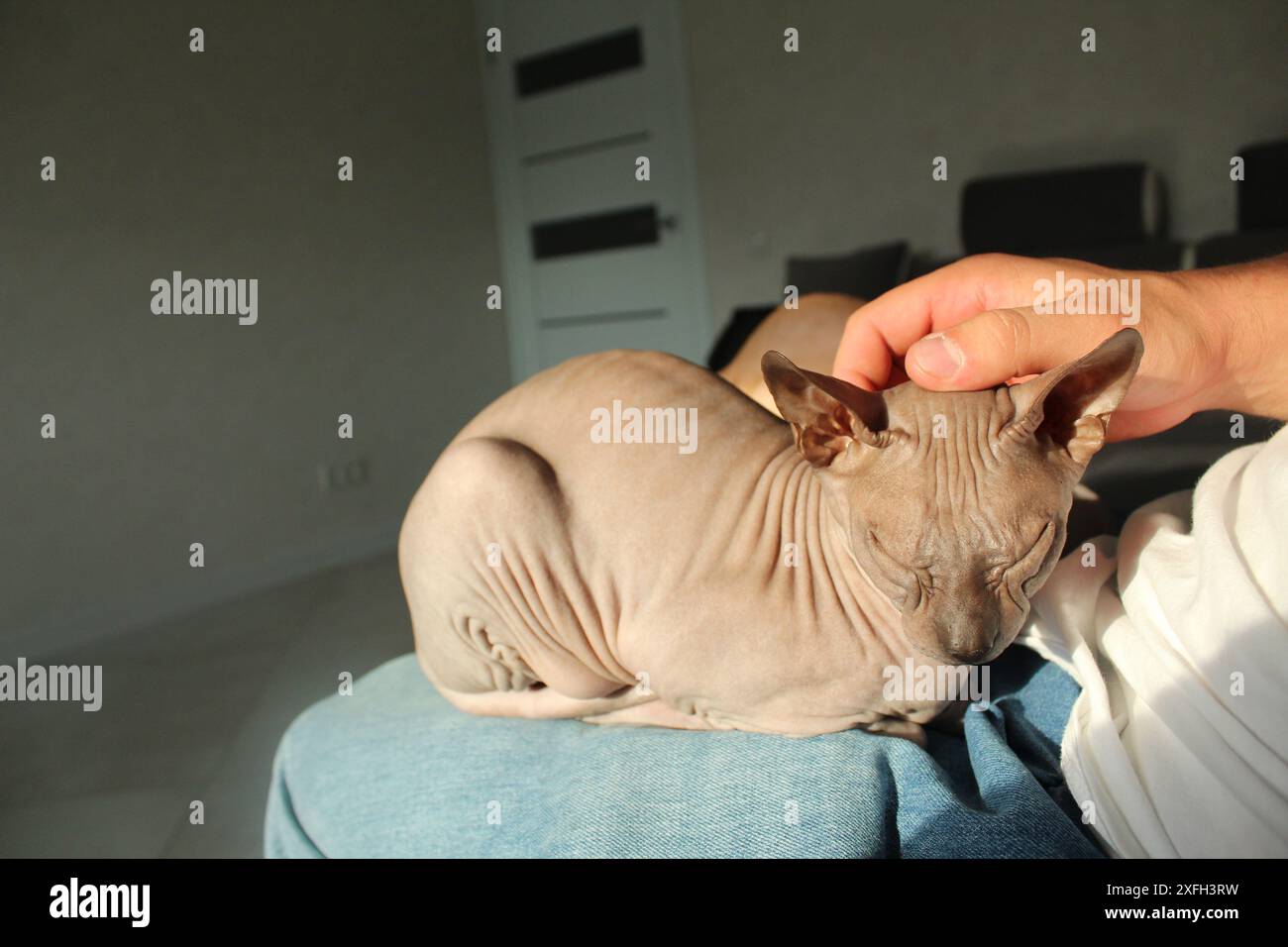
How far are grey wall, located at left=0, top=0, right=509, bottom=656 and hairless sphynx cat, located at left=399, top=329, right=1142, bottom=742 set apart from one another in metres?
2.62

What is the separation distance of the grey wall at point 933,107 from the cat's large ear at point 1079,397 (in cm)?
336

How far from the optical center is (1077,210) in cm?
346

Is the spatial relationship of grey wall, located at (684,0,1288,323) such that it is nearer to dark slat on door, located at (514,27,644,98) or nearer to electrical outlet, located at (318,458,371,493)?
dark slat on door, located at (514,27,644,98)

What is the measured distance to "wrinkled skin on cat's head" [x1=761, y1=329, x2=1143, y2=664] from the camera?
70 centimetres

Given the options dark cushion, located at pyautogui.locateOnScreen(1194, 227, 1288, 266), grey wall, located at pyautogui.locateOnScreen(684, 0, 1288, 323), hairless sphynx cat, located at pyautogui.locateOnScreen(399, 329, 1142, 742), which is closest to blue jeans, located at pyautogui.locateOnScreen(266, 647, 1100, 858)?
hairless sphynx cat, located at pyautogui.locateOnScreen(399, 329, 1142, 742)

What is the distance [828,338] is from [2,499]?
2.81 m

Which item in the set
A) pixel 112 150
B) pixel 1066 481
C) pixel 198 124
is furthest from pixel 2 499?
pixel 1066 481

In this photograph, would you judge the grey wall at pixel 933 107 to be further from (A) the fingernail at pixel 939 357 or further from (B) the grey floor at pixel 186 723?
(A) the fingernail at pixel 939 357

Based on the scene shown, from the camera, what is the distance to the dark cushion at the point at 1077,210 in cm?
340

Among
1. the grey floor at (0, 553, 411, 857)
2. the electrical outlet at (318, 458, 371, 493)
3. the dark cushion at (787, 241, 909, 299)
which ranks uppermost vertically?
the dark cushion at (787, 241, 909, 299)

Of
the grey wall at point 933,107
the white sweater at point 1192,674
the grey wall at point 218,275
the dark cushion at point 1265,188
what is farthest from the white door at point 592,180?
the white sweater at point 1192,674
